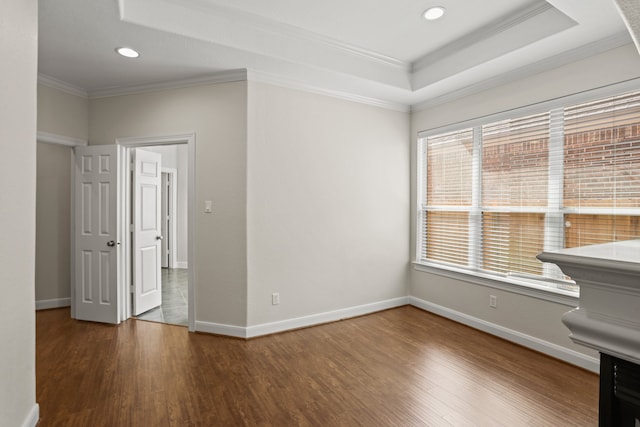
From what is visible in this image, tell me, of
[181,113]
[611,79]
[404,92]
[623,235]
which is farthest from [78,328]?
[611,79]

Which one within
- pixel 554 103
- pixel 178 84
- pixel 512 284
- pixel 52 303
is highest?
pixel 178 84

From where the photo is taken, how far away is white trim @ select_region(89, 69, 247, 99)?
11.1 feet

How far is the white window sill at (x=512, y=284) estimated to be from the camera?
291 centimetres

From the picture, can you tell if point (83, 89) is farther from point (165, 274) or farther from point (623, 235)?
point (623, 235)

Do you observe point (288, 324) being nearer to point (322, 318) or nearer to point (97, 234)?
point (322, 318)

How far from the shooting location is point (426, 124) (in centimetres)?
433

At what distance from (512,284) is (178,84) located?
4011mm

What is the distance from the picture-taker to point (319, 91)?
3.81 metres

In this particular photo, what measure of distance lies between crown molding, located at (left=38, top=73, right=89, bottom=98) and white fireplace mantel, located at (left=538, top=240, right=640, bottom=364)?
15.4 ft

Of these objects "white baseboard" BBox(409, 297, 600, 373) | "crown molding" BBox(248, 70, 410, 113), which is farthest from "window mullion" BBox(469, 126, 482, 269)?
"crown molding" BBox(248, 70, 410, 113)

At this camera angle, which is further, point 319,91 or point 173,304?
point 173,304

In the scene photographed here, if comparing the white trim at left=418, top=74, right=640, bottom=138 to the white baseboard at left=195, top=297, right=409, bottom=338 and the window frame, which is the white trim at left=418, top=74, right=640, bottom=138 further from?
the white baseboard at left=195, top=297, right=409, bottom=338

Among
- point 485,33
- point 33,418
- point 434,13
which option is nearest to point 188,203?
point 33,418

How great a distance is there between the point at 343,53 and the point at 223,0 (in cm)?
126
